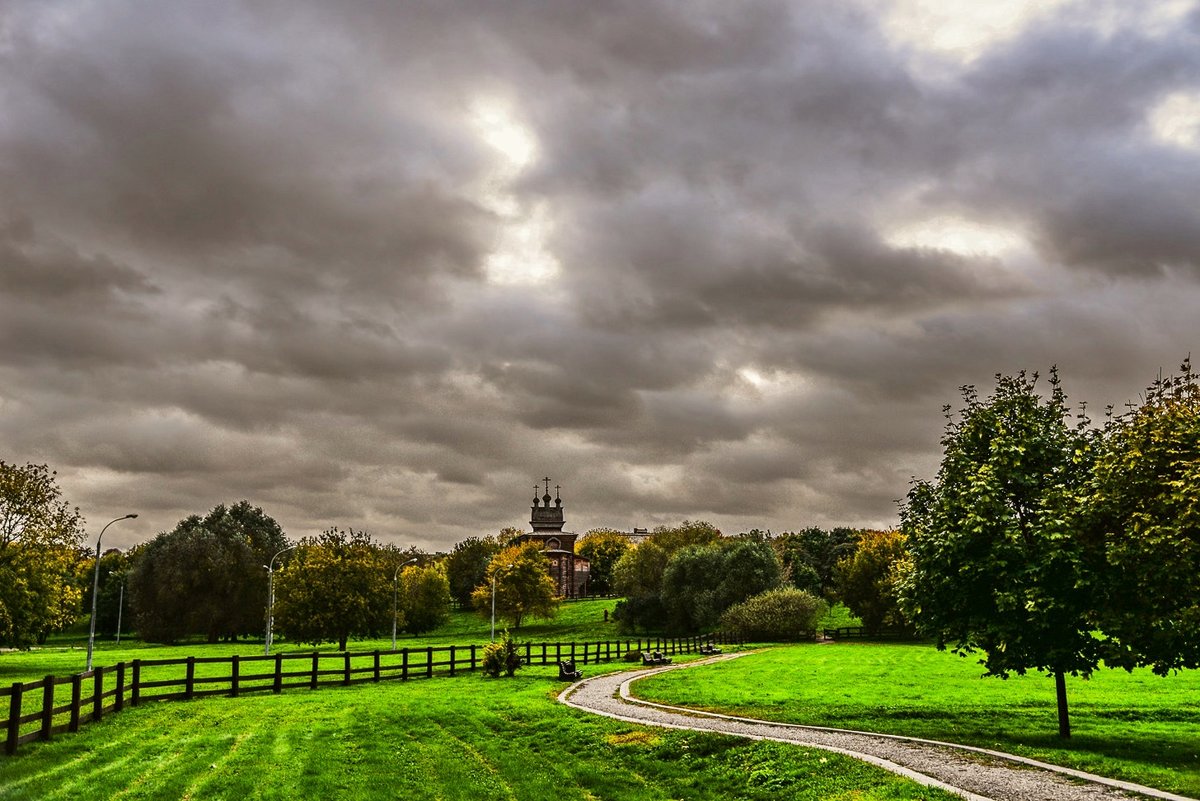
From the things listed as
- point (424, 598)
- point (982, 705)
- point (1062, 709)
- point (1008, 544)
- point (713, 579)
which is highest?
point (1008, 544)

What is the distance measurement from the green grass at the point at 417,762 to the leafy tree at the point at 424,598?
7389 cm

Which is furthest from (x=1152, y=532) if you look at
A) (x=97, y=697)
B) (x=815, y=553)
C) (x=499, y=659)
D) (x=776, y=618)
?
(x=815, y=553)

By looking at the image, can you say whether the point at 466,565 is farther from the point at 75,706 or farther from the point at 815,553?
the point at 75,706

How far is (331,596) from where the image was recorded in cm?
6206

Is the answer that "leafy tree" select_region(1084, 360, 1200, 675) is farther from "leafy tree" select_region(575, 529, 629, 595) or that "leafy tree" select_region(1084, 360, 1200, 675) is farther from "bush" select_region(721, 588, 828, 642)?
"leafy tree" select_region(575, 529, 629, 595)

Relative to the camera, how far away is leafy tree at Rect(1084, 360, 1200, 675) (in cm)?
1580

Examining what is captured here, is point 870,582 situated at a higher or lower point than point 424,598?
higher

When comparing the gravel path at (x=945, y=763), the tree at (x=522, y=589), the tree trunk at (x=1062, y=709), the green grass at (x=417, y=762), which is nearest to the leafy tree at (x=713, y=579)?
the tree at (x=522, y=589)

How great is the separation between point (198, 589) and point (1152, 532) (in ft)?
301

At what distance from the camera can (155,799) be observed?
14117 millimetres

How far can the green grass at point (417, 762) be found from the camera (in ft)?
49.1

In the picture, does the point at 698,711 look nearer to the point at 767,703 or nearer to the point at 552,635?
the point at 767,703

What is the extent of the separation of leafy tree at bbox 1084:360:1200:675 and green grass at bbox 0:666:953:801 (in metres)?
6.21

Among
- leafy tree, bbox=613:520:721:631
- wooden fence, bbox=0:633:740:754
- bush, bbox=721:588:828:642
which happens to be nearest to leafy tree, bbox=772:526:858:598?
leafy tree, bbox=613:520:721:631
